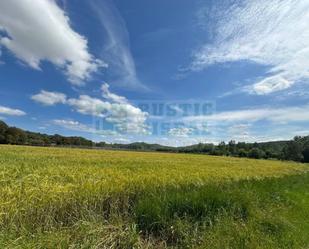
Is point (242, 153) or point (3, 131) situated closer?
point (3, 131)

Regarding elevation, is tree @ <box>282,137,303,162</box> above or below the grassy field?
above

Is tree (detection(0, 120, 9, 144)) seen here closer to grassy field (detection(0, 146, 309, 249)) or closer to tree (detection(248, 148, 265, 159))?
tree (detection(248, 148, 265, 159))

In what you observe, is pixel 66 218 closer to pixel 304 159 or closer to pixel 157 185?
pixel 157 185

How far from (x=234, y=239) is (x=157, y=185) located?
4365mm

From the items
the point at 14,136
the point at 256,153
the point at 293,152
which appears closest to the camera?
the point at 14,136

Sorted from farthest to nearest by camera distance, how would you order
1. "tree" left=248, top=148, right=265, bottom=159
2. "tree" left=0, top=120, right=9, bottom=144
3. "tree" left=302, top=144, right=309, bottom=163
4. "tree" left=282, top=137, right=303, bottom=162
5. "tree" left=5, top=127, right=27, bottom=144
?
1. "tree" left=282, top=137, right=303, bottom=162
2. "tree" left=302, top=144, right=309, bottom=163
3. "tree" left=248, top=148, right=265, bottom=159
4. "tree" left=5, top=127, right=27, bottom=144
5. "tree" left=0, top=120, right=9, bottom=144

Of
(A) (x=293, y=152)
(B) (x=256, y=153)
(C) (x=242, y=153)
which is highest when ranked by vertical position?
(A) (x=293, y=152)

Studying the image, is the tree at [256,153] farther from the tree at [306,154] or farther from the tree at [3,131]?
the tree at [3,131]

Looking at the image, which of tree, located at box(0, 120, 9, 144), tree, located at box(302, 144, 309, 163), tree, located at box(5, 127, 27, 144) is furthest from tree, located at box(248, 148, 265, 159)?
tree, located at box(0, 120, 9, 144)

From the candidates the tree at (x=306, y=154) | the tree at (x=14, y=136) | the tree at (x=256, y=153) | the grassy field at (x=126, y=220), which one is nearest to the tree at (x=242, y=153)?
the tree at (x=256, y=153)

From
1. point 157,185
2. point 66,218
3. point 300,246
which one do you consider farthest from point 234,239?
point 157,185

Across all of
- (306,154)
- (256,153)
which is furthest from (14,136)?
(306,154)

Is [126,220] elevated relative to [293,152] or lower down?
lower down

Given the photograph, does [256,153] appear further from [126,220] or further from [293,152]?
[126,220]
